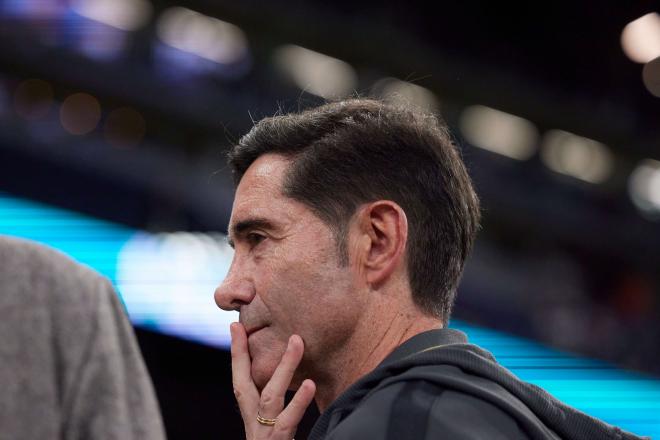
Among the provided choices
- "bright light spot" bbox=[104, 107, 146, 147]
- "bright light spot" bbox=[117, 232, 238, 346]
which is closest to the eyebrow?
"bright light spot" bbox=[117, 232, 238, 346]

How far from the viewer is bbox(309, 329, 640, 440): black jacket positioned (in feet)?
4.12

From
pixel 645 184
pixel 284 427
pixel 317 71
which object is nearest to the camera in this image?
pixel 284 427

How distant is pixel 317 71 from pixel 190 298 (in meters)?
3.37

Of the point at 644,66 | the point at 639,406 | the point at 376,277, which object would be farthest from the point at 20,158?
Answer: the point at 644,66

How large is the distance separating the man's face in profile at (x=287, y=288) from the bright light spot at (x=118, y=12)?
16.0 ft

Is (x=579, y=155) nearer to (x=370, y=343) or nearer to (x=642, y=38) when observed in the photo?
(x=642, y=38)

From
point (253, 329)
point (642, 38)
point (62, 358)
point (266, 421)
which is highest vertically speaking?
point (642, 38)

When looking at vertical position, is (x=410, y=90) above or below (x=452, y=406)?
above

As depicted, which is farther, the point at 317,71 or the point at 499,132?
the point at 499,132

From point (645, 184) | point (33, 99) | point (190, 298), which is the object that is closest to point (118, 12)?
point (33, 99)

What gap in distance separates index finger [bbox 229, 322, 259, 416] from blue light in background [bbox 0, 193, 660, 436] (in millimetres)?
2483

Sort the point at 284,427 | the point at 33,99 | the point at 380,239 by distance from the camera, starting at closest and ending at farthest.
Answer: the point at 284,427 → the point at 380,239 → the point at 33,99

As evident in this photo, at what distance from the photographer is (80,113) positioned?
20.5 feet

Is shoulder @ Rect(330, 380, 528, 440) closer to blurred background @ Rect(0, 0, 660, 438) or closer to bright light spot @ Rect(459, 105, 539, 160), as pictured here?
blurred background @ Rect(0, 0, 660, 438)
